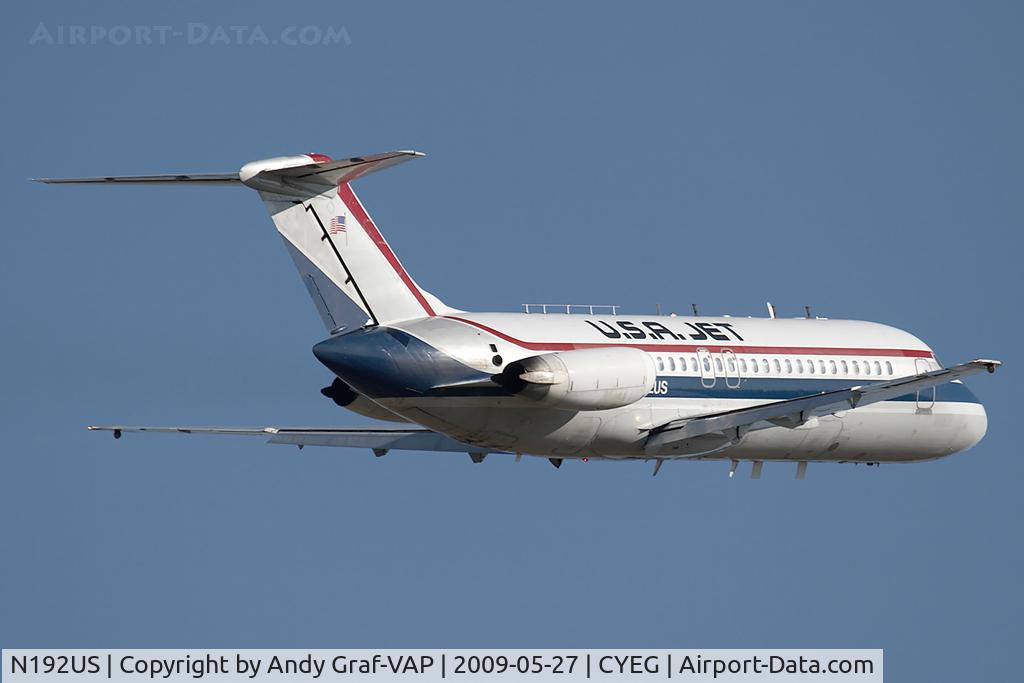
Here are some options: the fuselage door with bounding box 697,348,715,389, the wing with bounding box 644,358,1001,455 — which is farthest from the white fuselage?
the wing with bounding box 644,358,1001,455

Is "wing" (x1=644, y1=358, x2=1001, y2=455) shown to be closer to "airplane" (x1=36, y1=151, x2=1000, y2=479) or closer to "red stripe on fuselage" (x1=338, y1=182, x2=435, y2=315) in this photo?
"airplane" (x1=36, y1=151, x2=1000, y2=479)

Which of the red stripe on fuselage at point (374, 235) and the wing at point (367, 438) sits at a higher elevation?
the red stripe on fuselage at point (374, 235)

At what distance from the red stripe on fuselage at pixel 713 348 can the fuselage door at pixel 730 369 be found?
16 cm

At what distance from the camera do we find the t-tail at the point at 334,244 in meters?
40.6

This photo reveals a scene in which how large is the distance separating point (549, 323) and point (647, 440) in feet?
11.1

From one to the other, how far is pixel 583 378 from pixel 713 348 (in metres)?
5.90

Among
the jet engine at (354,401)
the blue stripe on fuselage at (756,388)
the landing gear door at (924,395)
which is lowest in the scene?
the jet engine at (354,401)

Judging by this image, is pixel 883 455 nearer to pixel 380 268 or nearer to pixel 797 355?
pixel 797 355

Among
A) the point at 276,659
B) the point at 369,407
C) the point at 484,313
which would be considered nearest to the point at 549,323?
the point at 484,313

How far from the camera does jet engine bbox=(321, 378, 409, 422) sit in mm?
41844

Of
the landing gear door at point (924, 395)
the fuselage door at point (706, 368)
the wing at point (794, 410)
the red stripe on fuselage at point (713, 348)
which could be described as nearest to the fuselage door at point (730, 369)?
the red stripe on fuselage at point (713, 348)

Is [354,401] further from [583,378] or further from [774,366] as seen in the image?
[774,366]

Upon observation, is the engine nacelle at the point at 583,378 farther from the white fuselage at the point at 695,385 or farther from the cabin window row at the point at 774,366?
the cabin window row at the point at 774,366

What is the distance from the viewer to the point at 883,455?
1935 inches
